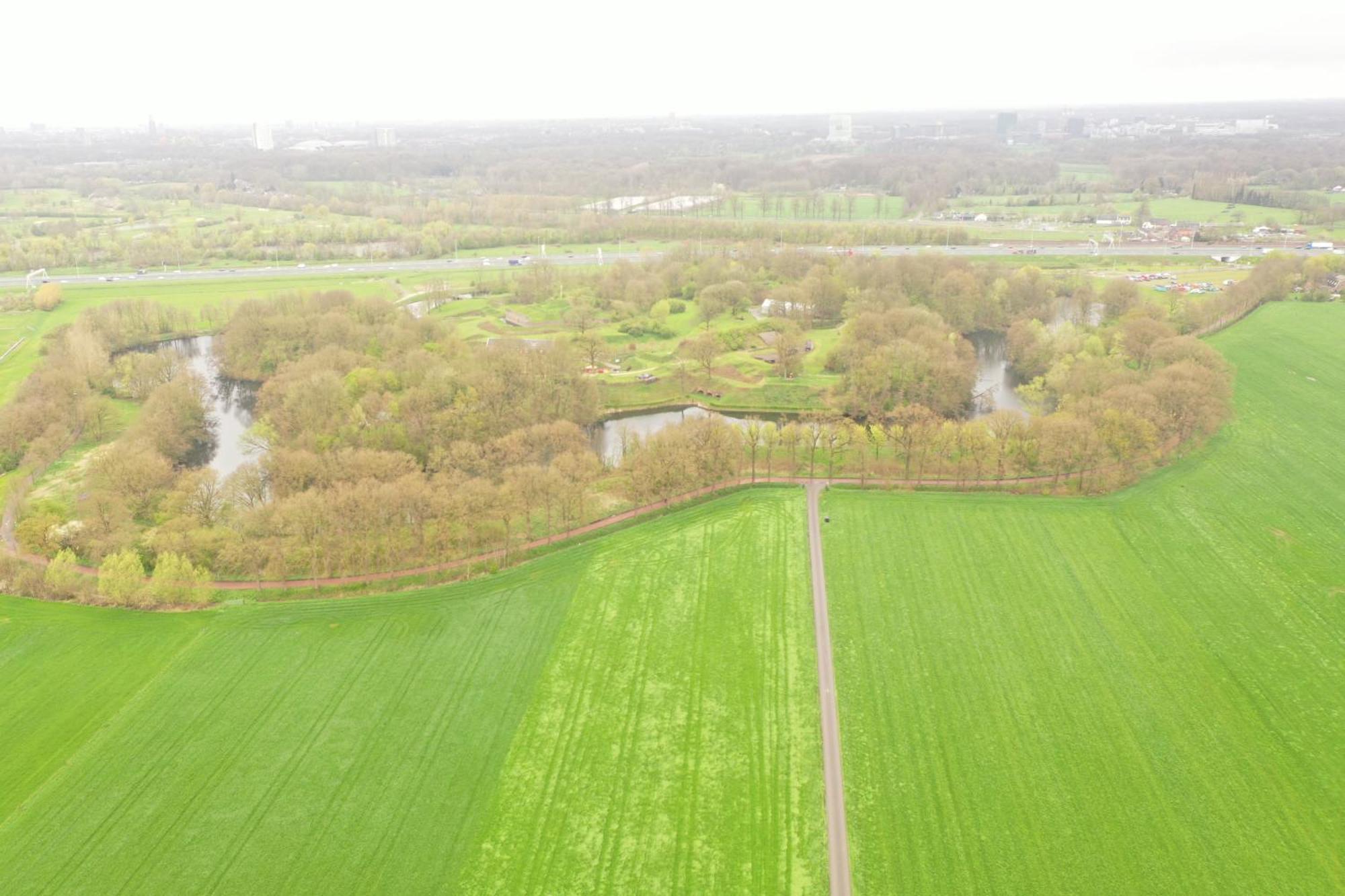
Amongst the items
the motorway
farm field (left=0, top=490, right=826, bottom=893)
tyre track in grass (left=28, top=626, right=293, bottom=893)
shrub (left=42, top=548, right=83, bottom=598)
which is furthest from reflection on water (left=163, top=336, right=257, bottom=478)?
tyre track in grass (left=28, top=626, right=293, bottom=893)

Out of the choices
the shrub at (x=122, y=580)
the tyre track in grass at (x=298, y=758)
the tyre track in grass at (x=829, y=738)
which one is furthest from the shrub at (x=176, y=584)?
the tyre track in grass at (x=829, y=738)

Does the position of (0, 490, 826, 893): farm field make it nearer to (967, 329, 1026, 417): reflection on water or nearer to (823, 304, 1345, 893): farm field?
(823, 304, 1345, 893): farm field

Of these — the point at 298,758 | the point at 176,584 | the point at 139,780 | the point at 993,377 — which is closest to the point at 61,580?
the point at 176,584

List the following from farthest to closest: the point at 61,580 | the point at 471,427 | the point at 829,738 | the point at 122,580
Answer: the point at 471,427
the point at 61,580
the point at 122,580
the point at 829,738

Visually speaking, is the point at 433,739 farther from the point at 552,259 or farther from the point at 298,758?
the point at 552,259

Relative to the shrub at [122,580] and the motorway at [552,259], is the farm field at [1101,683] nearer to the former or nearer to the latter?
the shrub at [122,580]

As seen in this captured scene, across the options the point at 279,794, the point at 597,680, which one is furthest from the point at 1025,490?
the point at 279,794
